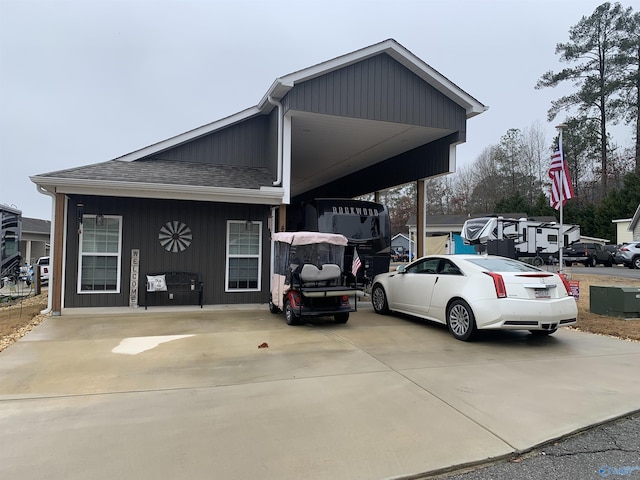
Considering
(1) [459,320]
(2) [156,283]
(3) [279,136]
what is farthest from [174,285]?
(1) [459,320]

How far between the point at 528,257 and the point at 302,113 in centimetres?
1421

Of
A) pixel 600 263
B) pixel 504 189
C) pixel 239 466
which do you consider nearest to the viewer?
pixel 239 466

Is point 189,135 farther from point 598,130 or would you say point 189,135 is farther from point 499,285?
point 598,130

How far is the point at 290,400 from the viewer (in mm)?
4305

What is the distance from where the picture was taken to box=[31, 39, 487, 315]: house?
9.65 m

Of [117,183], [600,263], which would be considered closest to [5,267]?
[117,183]

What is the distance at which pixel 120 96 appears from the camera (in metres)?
26.2

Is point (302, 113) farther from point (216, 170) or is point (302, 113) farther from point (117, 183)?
point (117, 183)

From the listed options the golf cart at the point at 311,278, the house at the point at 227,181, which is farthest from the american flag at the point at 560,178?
the golf cart at the point at 311,278

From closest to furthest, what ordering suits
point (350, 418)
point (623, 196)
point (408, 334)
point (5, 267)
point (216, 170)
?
point (350, 418) < point (408, 334) < point (216, 170) < point (5, 267) < point (623, 196)

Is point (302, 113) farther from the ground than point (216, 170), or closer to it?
farther from the ground

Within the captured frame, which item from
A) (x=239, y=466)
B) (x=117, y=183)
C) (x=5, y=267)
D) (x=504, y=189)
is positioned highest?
(x=504, y=189)

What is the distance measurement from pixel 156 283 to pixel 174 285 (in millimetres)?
441

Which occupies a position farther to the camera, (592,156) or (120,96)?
(592,156)
